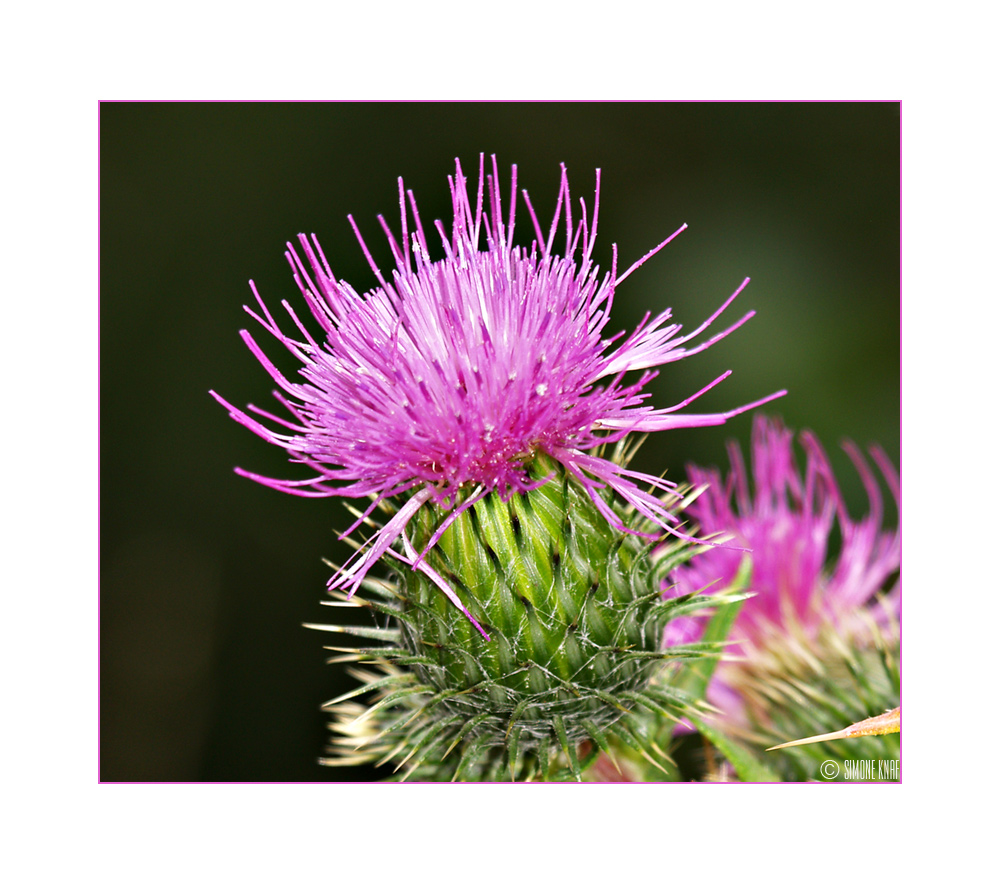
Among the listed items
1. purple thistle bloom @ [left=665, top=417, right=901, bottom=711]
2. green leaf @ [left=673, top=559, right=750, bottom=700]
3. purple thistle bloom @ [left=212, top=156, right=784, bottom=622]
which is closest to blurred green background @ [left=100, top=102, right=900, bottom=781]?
purple thistle bloom @ [left=665, top=417, right=901, bottom=711]

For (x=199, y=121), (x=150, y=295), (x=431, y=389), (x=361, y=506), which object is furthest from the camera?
(x=150, y=295)

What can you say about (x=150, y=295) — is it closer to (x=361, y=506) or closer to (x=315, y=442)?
(x=361, y=506)

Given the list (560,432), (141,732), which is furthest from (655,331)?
(141,732)

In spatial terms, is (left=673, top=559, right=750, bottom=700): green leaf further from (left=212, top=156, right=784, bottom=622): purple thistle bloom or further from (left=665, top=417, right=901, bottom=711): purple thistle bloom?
(left=212, top=156, right=784, bottom=622): purple thistle bloom

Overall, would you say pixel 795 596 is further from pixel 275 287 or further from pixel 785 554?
pixel 275 287

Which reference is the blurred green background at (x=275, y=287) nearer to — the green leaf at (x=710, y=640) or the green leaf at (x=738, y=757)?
the green leaf at (x=710, y=640)

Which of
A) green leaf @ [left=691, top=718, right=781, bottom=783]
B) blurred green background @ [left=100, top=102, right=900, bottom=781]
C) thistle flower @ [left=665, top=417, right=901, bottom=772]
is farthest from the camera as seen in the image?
blurred green background @ [left=100, top=102, right=900, bottom=781]
